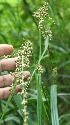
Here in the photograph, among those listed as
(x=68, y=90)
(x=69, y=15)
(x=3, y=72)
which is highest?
(x=69, y=15)

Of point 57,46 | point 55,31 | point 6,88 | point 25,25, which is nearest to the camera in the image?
point 6,88

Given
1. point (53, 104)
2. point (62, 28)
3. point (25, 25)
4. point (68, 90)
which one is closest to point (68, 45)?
point (62, 28)

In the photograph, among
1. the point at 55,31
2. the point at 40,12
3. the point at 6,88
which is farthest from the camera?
the point at 55,31

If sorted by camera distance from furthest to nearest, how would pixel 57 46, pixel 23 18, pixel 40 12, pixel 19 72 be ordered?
pixel 23 18
pixel 57 46
pixel 40 12
pixel 19 72

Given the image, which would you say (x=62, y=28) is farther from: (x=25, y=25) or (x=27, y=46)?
(x=27, y=46)

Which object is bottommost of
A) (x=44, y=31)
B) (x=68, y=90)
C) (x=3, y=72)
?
(x=68, y=90)

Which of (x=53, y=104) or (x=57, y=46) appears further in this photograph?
(x=57, y=46)

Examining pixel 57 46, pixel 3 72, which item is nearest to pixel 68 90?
pixel 57 46

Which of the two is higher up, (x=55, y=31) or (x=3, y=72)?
(x=55, y=31)

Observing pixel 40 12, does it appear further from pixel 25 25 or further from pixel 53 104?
pixel 25 25
